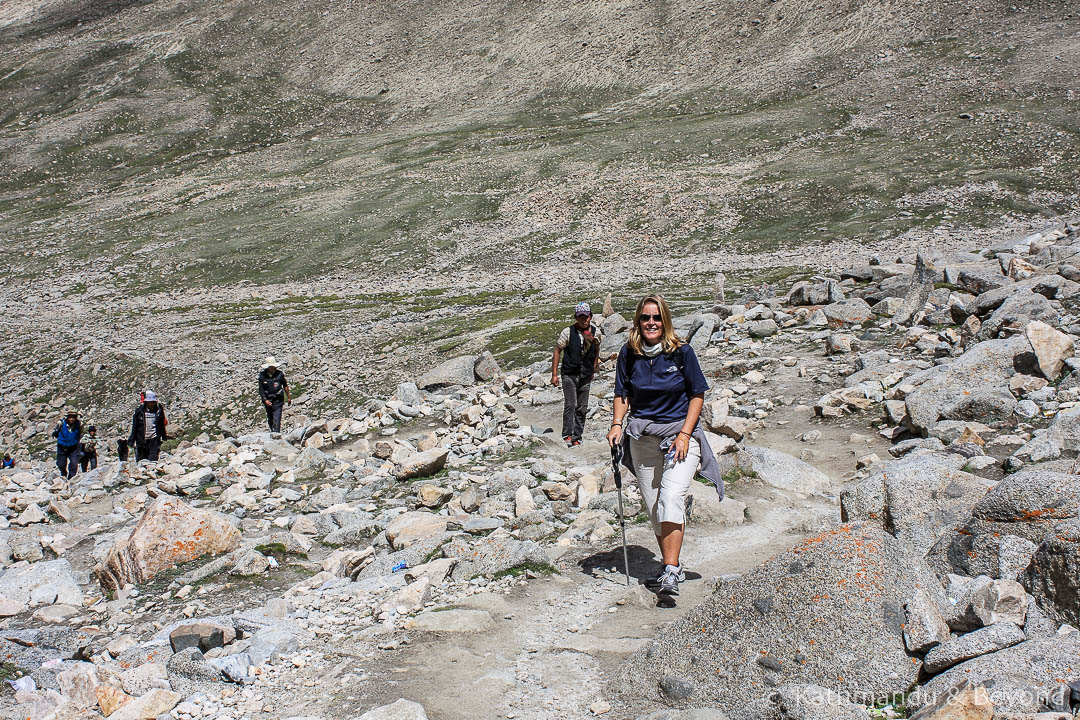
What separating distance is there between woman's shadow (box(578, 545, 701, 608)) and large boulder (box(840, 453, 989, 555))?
5.37ft

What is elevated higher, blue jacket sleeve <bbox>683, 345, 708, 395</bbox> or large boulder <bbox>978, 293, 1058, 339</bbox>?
blue jacket sleeve <bbox>683, 345, 708, 395</bbox>

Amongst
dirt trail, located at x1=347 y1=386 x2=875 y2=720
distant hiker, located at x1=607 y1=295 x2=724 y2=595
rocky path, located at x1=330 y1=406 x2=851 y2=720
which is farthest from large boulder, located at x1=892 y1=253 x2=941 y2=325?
distant hiker, located at x1=607 y1=295 x2=724 y2=595

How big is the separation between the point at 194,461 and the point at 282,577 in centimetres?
931

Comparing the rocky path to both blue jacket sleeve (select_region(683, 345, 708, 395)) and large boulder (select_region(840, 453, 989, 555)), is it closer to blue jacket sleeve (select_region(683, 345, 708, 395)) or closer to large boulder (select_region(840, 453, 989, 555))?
large boulder (select_region(840, 453, 989, 555))

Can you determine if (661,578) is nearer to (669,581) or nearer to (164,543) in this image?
(669,581)

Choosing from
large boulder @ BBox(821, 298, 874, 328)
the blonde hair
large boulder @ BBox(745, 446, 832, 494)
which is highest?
the blonde hair

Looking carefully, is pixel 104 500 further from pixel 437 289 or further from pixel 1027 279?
pixel 437 289

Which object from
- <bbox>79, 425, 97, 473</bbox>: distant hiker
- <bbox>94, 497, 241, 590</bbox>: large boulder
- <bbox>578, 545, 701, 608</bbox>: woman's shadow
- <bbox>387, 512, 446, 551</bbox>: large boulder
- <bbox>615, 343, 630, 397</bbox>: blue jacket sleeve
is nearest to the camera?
<bbox>615, 343, 630, 397</bbox>: blue jacket sleeve

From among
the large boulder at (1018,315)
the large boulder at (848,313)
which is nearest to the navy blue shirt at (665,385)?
the large boulder at (1018,315)

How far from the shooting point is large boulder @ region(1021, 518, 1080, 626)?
16.7 feet

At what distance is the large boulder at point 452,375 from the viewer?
69.7 feet

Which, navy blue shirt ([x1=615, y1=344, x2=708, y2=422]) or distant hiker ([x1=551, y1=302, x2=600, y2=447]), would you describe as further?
distant hiker ([x1=551, y1=302, x2=600, y2=447])

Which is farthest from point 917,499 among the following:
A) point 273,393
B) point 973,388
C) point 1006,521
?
point 273,393

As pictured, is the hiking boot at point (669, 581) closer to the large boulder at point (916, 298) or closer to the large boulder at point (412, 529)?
the large boulder at point (412, 529)
